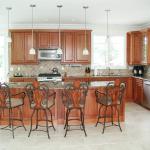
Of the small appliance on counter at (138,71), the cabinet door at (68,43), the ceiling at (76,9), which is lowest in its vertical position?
the small appliance on counter at (138,71)

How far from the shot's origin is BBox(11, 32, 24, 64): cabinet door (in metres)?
7.94

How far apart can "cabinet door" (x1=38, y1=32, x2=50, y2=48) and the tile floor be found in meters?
3.56

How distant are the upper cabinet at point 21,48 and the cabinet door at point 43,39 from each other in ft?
1.08

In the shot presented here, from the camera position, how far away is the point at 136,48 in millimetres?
8305

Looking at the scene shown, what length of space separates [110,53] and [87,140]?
500 cm

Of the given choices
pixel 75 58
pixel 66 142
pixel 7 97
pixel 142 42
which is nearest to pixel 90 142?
pixel 66 142

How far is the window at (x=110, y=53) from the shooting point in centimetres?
877

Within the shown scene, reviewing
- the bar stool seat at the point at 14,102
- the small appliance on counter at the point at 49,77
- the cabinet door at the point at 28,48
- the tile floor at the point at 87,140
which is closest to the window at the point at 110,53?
the small appliance on counter at the point at 49,77

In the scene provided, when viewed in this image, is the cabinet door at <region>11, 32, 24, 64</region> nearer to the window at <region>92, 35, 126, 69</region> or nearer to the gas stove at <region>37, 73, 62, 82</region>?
the gas stove at <region>37, 73, 62, 82</region>

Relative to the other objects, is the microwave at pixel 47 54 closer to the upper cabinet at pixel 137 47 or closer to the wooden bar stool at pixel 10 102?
the upper cabinet at pixel 137 47

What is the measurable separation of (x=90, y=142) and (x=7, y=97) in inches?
76.0

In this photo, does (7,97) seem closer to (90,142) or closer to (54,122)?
(54,122)

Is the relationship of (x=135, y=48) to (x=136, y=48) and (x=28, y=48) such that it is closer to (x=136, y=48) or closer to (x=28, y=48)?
(x=136, y=48)

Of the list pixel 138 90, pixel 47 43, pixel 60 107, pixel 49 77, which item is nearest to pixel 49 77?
pixel 49 77
